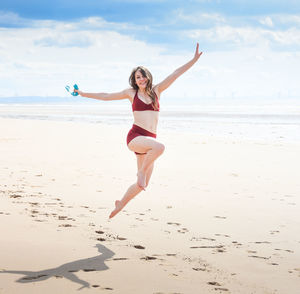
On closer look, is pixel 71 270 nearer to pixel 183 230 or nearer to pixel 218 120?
pixel 183 230

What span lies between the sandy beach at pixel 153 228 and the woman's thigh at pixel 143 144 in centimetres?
118

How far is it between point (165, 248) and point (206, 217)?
1.70m

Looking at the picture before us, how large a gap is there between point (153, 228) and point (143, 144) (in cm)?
146

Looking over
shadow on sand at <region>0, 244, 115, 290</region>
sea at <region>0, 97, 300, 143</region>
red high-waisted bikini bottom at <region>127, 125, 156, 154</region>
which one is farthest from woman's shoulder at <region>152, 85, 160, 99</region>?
sea at <region>0, 97, 300, 143</region>

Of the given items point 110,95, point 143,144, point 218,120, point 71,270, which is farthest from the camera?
point 218,120

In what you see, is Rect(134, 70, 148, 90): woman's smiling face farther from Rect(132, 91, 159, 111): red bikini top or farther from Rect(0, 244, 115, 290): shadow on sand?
Rect(0, 244, 115, 290): shadow on sand

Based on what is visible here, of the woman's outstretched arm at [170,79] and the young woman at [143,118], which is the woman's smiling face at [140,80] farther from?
the woman's outstretched arm at [170,79]

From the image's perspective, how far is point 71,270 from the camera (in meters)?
4.42

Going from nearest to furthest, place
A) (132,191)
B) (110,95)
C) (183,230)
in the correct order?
1. (132,191)
2. (110,95)
3. (183,230)

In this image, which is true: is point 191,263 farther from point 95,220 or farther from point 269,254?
point 95,220

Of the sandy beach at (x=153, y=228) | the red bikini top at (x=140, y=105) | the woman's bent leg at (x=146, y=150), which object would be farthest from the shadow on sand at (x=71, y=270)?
the red bikini top at (x=140, y=105)

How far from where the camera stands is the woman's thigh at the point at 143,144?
525 cm

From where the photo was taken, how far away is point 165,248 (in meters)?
5.28

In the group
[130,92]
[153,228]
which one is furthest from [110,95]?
[153,228]
